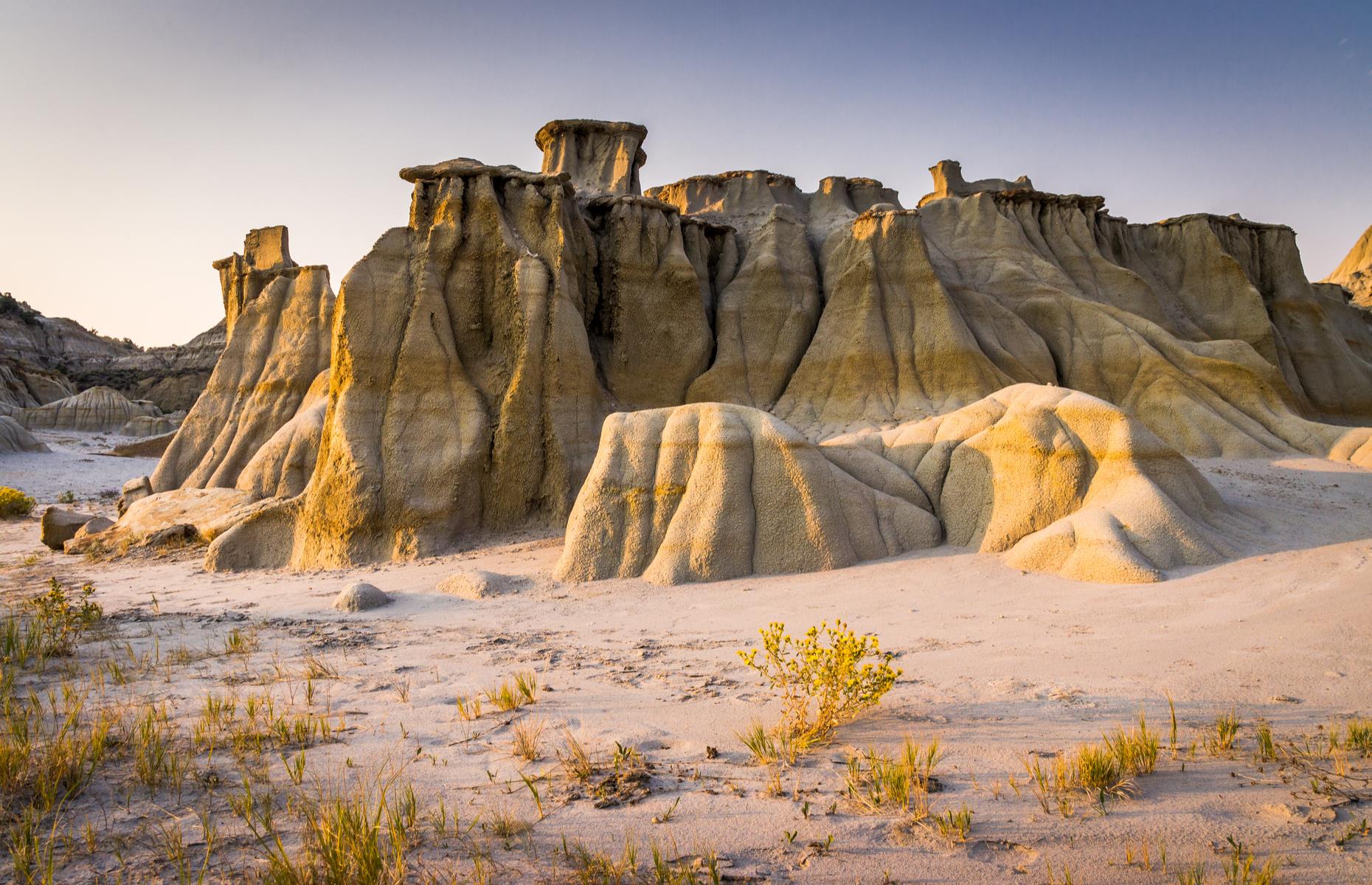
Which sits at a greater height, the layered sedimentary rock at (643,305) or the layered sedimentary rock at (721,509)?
the layered sedimentary rock at (643,305)

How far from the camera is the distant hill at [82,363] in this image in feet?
137

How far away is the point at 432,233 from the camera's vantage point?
1328cm

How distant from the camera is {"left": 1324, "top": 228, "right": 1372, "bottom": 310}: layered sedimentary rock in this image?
1624 inches

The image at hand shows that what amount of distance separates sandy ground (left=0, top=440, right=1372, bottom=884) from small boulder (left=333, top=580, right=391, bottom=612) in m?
0.16

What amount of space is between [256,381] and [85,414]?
1068 inches

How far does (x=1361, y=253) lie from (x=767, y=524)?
59166mm

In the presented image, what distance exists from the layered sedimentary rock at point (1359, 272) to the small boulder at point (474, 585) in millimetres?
50976

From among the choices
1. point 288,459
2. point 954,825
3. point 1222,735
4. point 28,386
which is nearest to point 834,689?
point 954,825

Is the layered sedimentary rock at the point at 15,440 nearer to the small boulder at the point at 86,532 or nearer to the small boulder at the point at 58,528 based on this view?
the small boulder at the point at 58,528

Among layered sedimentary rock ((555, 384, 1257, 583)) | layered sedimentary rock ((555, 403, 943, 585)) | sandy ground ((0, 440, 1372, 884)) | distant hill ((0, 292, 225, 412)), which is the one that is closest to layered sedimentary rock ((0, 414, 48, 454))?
distant hill ((0, 292, 225, 412))

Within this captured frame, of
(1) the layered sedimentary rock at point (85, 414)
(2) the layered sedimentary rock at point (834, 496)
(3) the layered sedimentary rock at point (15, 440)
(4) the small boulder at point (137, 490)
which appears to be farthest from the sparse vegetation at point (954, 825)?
(1) the layered sedimentary rock at point (85, 414)

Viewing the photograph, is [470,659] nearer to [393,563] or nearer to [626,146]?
[393,563]

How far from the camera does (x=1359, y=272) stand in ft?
143

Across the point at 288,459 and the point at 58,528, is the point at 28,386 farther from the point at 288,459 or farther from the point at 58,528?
the point at 288,459
